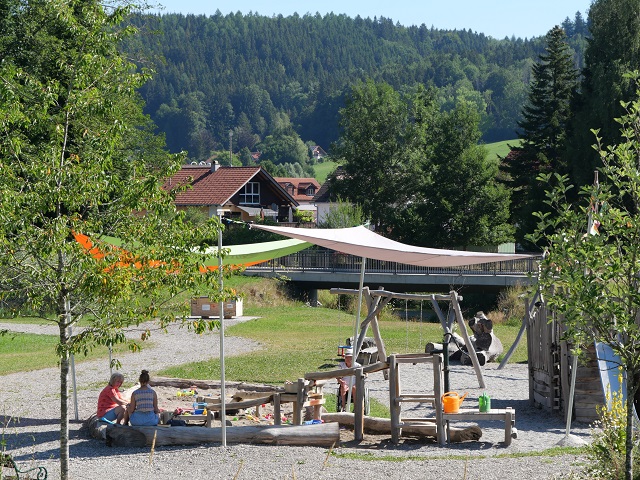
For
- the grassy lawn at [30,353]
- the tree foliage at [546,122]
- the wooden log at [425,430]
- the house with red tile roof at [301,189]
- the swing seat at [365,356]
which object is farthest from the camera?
the house with red tile roof at [301,189]

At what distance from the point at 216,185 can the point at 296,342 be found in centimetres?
4109

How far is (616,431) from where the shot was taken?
9.82 meters

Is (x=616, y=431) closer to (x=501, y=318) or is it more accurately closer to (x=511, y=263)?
(x=501, y=318)

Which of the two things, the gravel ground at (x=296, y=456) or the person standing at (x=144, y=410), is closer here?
→ the gravel ground at (x=296, y=456)

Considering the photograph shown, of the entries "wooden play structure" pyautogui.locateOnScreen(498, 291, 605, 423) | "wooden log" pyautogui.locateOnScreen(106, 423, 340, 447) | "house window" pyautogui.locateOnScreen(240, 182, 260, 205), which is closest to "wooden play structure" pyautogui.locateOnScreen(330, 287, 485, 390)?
"wooden play structure" pyautogui.locateOnScreen(498, 291, 605, 423)

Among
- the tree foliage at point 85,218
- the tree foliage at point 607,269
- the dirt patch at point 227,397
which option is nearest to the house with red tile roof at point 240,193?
the dirt patch at point 227,397

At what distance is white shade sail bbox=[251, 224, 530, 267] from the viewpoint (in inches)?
615

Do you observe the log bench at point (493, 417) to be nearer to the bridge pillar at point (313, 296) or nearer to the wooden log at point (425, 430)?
the wooden log at point (425, 430)

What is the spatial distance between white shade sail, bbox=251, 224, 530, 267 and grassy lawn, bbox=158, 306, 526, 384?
382 centimetres

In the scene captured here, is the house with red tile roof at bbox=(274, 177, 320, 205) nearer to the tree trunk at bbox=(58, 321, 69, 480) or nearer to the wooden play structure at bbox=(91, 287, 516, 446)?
the wooden play structure at bbox=(91, 287, 516, 446)

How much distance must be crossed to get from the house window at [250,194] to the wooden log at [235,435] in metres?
55.7

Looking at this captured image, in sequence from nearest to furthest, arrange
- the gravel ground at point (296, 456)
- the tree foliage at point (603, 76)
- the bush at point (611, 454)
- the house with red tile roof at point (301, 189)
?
the bush at point (611, 454) < the gravel ground at point (296, 456) < the tree foliage at point (603, 76) < the house with red tile roof at point (301, 189)

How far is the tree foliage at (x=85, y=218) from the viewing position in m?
9.34

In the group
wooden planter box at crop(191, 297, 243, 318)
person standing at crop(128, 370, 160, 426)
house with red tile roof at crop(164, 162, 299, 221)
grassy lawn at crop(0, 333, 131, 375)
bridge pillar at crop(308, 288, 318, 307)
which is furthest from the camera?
house with red tile roof at crop(164, 162, 299, 221)
